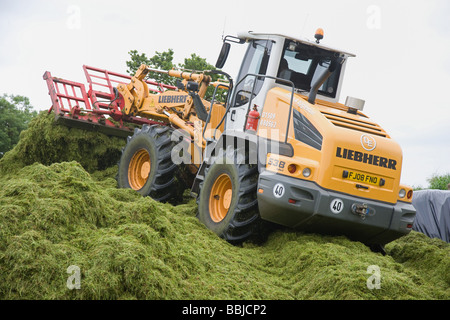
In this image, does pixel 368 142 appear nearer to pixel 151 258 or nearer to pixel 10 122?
pixel 151 258

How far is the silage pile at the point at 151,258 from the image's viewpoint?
4488 mm

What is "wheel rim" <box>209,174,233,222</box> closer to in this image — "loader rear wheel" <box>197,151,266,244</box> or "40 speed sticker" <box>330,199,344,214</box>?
"loader rear wheel" <box>197,151,266,244</box>

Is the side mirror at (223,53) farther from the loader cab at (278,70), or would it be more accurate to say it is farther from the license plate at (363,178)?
the license plate at (363,178)

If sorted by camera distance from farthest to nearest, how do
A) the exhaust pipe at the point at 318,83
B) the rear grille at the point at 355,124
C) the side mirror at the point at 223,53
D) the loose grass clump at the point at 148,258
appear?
the side mirror at the point at 223,53 → the exhaust pipe at the point at 318,83 → the rear grille at the point at 355,124 → the loose grass clump at the point at 148,258

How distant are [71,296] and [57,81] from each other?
7.39m

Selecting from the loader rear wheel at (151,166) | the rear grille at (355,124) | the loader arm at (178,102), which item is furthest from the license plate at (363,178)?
the loader rear wheel at (151,166)

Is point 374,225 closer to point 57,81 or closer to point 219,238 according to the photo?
point 219,238

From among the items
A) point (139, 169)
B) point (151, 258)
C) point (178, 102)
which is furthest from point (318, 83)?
point (139, 169)

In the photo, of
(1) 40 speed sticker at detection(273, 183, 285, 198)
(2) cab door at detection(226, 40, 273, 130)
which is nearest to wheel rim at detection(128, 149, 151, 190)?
(2) cab door at detection(226, 40, 273, 130)

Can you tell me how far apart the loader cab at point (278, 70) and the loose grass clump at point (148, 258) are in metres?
2.01

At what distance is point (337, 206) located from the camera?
6.59 m

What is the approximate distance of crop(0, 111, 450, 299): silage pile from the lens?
4488mm

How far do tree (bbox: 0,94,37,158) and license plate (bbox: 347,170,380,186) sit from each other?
1842 centimetres

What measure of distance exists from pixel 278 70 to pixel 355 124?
1304mm
